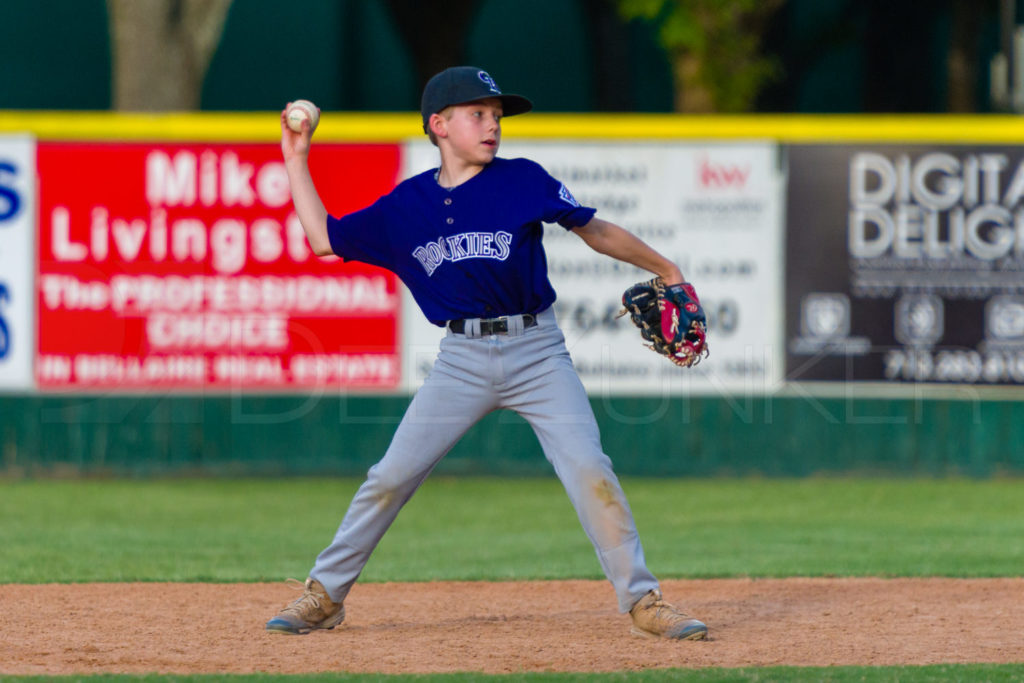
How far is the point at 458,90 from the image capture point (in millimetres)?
4957

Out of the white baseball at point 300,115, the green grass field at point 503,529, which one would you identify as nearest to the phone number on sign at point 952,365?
the green grass field at point 503,529

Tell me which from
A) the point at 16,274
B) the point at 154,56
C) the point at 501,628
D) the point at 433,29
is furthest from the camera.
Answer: the point at 433,29

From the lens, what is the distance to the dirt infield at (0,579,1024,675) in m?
4.65

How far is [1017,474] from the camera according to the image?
386 inches

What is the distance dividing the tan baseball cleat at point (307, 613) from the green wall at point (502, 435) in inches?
182

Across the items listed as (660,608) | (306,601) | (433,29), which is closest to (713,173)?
(660,608)

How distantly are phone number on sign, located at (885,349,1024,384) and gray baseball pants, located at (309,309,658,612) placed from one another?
508cm

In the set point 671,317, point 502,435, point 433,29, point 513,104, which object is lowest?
point 502,435

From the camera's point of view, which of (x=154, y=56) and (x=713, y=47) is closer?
(x=154, y=56)

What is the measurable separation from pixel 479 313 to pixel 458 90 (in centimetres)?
73

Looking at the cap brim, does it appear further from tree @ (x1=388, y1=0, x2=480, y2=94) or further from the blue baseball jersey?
tree @ (x1=388, y1=0, x2=480, y2=94)

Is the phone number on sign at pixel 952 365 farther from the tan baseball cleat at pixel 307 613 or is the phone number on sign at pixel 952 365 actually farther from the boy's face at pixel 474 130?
the tan baseball cleat at pixel 307 613

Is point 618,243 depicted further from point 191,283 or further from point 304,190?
point 191,283

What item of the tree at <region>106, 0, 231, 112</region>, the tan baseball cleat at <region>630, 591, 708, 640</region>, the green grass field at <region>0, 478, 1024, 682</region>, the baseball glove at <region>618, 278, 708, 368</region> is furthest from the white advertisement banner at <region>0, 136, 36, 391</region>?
the tan baseball cleat at <region>630, 591, 708, 640</region>
